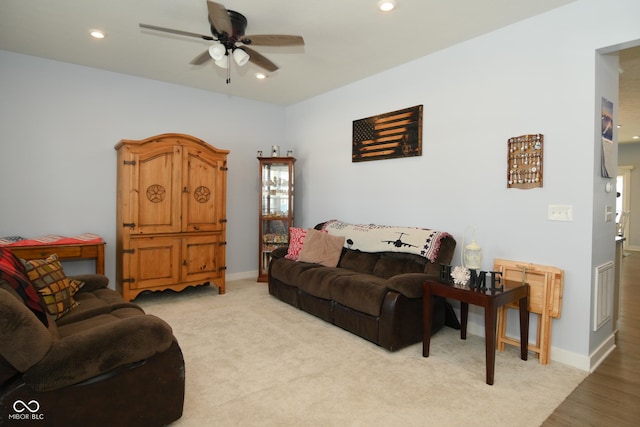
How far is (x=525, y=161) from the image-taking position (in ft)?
9.55

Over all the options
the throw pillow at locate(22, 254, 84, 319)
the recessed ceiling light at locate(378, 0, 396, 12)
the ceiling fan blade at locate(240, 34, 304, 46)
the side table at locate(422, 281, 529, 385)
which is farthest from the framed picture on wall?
the throw pillow at locate(22, 254, 84, 319)

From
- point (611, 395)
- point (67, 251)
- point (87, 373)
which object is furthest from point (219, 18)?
point (611, 395)

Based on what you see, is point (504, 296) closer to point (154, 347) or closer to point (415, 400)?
point (415, 400)

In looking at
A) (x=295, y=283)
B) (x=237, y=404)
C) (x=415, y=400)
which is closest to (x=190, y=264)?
(x=295, y=283)

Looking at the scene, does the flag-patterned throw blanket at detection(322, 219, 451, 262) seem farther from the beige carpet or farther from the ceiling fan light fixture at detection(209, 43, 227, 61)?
the ceiling fan light fixture at detection(209, 43, 227, 61)

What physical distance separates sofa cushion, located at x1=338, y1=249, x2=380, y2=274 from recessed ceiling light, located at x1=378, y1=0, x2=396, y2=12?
7.43 ft

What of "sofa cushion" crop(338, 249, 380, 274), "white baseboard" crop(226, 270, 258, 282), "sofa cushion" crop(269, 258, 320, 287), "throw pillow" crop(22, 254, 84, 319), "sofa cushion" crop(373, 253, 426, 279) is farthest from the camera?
"white baseboard" crop(226, 270, 258, 282)

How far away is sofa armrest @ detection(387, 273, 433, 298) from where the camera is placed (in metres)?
2.84

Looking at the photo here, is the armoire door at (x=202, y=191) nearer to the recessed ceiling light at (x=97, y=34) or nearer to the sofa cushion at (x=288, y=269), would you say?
the sofa cushion at (x=288, y=269)

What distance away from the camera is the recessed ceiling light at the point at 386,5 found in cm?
267

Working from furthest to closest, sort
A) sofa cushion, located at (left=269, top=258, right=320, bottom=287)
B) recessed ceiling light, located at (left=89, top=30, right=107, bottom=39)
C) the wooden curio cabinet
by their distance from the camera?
1. the wooden curio cabinet
2. sofa cushion, located at (left=269, top=258, right=320, bottom=287)
3. recessed ceiling light, located at (left=89, top=30, right=107, bottom=39)

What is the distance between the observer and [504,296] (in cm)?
243

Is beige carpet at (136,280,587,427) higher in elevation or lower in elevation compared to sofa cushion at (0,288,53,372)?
lower

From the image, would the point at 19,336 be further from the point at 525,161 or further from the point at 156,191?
the point at 525,161
